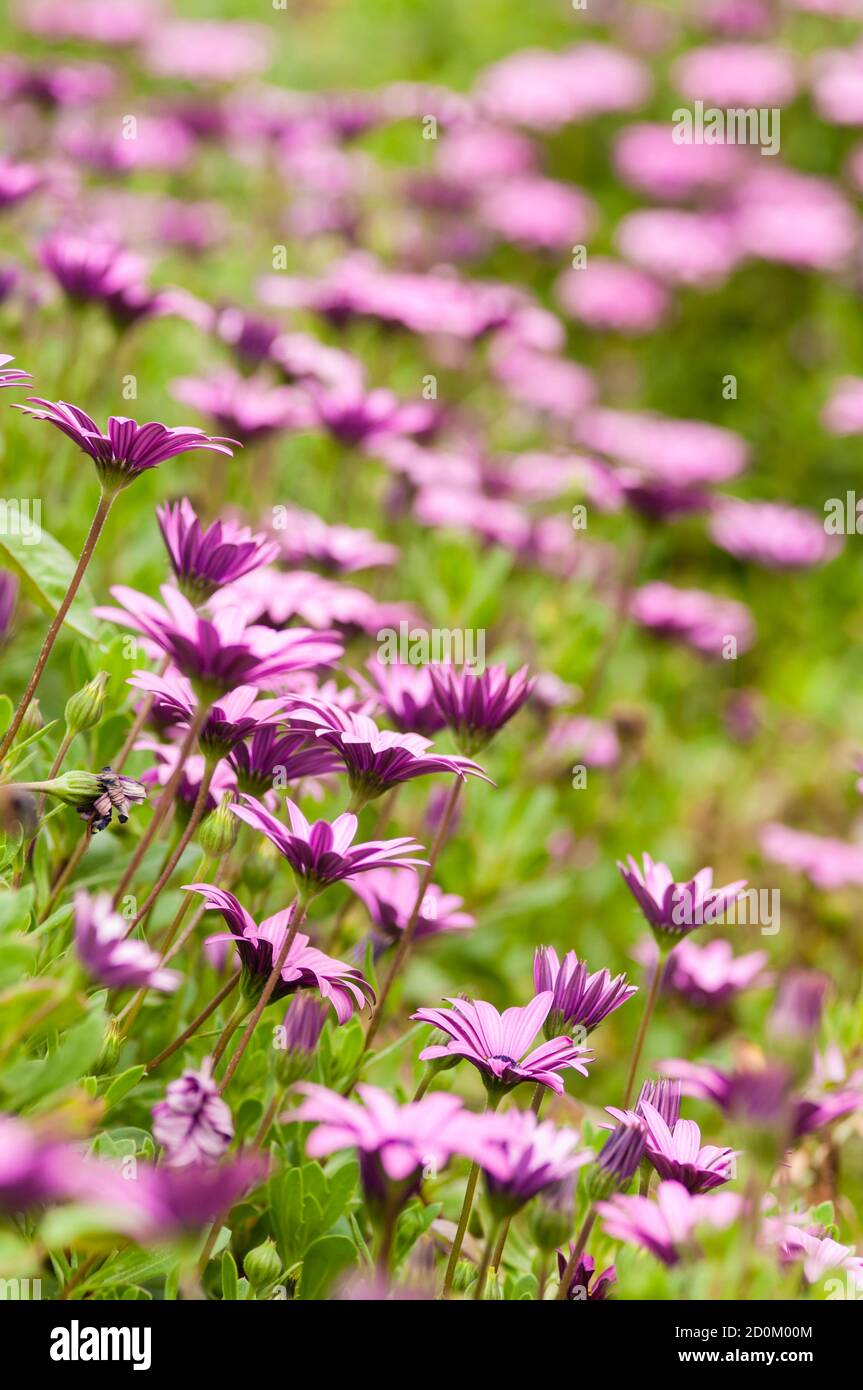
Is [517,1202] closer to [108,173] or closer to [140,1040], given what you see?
[140,1040]

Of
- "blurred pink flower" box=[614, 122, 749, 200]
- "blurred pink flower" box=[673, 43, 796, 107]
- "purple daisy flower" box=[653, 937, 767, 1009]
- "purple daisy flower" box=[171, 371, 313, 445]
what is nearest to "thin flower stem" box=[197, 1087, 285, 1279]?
"purple daisy flower" box=[653, 937, 767, 1009]

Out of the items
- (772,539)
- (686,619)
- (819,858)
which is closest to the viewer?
(819,858)

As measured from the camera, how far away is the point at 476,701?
1403 millimetres

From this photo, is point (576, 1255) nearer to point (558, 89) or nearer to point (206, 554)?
point (206, 554)

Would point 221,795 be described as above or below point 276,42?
below

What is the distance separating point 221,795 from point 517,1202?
0.46 meters

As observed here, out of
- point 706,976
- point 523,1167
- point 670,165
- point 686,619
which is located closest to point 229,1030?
point 523,1167

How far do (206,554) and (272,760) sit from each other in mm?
198

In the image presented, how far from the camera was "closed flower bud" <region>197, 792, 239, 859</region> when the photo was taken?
124cm

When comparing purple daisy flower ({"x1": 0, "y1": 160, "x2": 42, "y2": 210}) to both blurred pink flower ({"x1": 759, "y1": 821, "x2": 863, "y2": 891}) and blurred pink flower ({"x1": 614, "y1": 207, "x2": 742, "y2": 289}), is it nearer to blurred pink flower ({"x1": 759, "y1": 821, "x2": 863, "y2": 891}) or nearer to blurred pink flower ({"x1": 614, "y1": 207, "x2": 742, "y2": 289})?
blurred pink flower ({"x1": 759, "y1": 821, "x2": 863, "y2": 891})

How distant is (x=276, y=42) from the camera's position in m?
5.05

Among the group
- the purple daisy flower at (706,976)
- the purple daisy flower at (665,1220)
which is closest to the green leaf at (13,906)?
the purple daisy flower at (665,1220)

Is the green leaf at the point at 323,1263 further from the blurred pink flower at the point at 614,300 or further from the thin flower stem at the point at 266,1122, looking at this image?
the blurred pink flower at the point at 614,300

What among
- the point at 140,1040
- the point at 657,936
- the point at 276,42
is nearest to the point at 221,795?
the point at 140,1040
